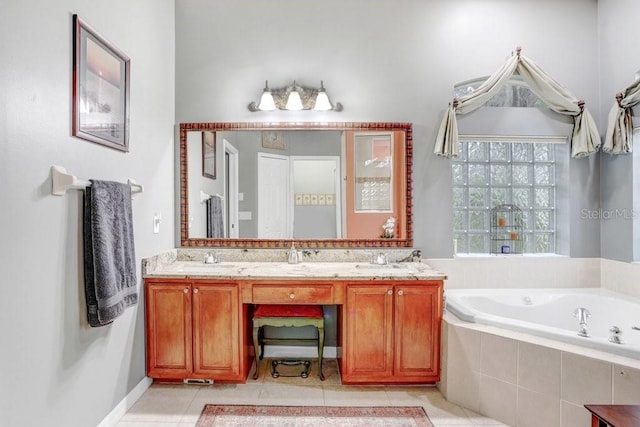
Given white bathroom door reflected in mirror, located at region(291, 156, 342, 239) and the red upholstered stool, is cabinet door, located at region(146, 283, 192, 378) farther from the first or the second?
white bathroom door reflected in mirror, located at region(291, 156, 342, 239)

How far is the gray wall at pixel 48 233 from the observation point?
1.37 meters

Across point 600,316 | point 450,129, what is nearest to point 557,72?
point 450,129

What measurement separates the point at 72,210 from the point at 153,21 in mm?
1578

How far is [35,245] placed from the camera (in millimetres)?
1487

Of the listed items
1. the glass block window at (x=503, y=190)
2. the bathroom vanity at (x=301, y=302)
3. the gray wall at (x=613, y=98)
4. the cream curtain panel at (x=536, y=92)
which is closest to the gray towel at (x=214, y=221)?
the bathroom vanity at (x=301, y=302)

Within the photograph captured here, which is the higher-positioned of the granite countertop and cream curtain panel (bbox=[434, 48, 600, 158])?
cream curtain panel (bbox=[434, 48, 600, 158])

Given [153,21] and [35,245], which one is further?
[153,21]

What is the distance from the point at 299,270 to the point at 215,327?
678 millimetres

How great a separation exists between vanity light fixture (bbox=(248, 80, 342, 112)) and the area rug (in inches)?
84.8

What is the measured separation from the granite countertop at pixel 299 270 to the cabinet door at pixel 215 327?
0.11 metres

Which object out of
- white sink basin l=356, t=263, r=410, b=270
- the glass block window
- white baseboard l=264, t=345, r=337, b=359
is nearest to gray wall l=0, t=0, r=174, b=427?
white baseboard l=264, t=345, r=337, b=359

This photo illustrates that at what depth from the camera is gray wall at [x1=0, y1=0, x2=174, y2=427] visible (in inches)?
53.9

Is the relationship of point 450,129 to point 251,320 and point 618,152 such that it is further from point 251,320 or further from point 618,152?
point 251,320

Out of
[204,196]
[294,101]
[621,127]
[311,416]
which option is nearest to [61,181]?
[204,196]
